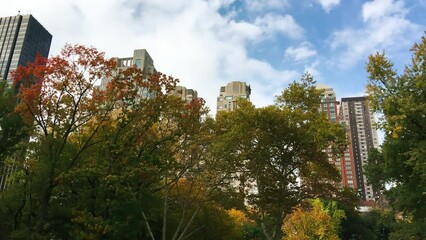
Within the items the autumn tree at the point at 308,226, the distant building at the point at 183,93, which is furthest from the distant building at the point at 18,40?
the autumn tree at the point at 308,226

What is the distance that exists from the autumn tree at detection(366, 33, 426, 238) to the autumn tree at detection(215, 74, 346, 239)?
2348 millimetres

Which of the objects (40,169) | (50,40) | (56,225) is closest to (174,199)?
(56,225)

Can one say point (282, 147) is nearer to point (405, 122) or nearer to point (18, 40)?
point (405, 122)

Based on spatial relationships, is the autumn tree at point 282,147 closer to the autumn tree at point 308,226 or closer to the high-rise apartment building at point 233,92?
the autumn tree at point 308,226

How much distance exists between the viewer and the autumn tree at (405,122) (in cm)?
1438

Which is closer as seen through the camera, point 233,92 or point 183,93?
point 183,93

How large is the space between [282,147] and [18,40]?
8746 centimetres

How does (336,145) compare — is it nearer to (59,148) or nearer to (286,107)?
(286,107)

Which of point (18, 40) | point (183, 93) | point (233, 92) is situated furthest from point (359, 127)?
point (18, 40)

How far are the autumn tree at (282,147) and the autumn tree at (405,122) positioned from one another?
2348mm

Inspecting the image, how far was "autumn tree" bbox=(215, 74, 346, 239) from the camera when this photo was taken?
16.7m

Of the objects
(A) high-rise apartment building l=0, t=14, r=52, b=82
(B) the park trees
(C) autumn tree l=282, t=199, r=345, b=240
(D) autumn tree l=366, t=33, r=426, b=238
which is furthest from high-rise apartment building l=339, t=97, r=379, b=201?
(B) the park trees

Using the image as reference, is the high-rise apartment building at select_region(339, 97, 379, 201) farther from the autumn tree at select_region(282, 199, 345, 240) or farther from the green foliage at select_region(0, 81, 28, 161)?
the green foliage at select_region(0, 81, 28, 161)

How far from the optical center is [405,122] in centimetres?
1522
